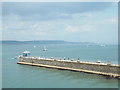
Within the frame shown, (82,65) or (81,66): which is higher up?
(82,65)

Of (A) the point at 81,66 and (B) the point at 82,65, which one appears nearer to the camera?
(B) the point at 82,65

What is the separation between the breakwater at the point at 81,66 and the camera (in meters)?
33.0

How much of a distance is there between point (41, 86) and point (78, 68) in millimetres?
11295

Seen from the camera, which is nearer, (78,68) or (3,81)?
(3,81)

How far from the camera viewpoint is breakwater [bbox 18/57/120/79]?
33.0 meters

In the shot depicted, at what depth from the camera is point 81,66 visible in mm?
38219

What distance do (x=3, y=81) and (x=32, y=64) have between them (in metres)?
15.5

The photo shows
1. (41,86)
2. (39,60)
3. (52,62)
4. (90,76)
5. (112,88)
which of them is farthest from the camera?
(39,60)

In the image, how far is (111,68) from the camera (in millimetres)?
33188

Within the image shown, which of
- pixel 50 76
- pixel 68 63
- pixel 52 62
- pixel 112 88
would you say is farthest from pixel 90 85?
pixel 52 62

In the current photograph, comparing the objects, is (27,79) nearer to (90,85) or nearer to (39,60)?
(90,85)

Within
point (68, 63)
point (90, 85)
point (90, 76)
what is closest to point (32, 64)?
point (68, 63)

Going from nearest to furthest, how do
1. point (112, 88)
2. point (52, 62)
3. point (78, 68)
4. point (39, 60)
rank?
point (112, 88) < point (78, 68) < point (52, 62) < point (39, 60)

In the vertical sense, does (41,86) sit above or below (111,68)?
below
